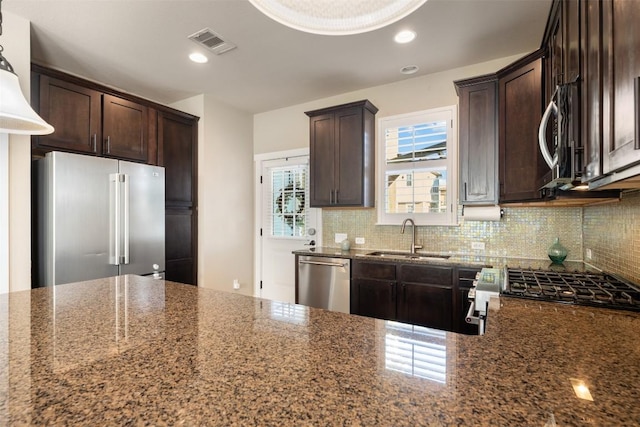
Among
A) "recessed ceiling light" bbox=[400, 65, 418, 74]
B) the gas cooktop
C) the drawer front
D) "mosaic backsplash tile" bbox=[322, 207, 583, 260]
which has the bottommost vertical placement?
the drawer front

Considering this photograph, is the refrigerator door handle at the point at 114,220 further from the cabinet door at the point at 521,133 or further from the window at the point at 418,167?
the cabinet door at the point at 521,133

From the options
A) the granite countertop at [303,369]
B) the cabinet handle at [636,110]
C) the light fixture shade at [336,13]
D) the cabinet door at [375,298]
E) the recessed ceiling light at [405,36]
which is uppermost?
the recessed ceiling light at [405,36]

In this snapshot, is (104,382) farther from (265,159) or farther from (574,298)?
(265,159)

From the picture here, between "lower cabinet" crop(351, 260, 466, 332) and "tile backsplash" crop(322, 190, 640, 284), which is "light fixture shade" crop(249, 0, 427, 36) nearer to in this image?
"tile backsplash" crop(322, 190, 640, 284)

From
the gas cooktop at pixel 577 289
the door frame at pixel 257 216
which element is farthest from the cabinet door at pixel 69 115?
the gas cooktop at pixel 577 289

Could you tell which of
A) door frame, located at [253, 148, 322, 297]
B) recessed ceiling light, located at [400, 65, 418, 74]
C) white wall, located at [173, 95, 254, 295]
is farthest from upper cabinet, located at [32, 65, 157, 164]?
recessed ceiling light, located at [400, 65, 418, 74]

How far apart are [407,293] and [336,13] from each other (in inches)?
90.5

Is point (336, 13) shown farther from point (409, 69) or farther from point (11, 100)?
point (409, 69)

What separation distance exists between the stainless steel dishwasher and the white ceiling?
6.32 feet

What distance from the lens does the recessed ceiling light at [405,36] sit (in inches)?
97.4

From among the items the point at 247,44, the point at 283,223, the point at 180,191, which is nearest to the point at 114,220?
the point at 180,191

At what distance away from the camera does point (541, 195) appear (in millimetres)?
2035

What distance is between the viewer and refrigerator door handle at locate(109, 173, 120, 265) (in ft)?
8.95

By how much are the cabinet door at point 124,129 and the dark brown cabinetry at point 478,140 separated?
3.05 m
